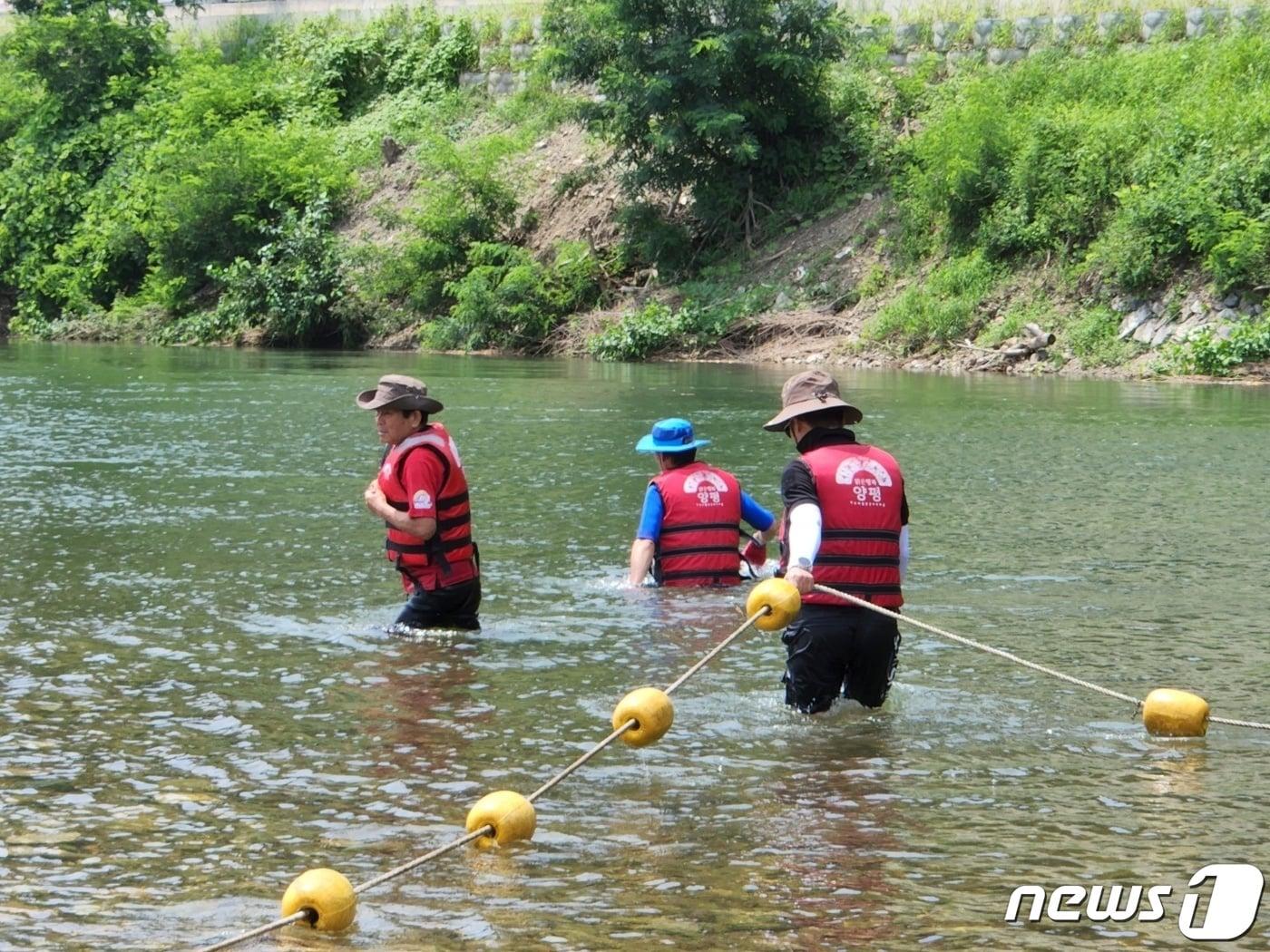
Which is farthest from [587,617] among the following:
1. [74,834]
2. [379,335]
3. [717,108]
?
[379,335]

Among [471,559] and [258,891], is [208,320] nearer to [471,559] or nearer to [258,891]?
[471,559]

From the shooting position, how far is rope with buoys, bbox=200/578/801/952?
567cm

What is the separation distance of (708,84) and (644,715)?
30639 millimetres

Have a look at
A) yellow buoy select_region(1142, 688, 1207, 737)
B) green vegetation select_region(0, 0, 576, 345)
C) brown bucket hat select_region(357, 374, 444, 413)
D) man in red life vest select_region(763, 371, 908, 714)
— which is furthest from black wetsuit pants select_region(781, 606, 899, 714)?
green vegetation select_region(0, 0, 576, 345)

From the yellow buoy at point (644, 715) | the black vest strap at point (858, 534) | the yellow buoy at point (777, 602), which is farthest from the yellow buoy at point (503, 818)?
the black vest strap at point (858, 534)

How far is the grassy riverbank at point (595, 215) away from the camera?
32281mm

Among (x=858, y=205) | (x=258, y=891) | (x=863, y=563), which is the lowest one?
(x=258, y=891)

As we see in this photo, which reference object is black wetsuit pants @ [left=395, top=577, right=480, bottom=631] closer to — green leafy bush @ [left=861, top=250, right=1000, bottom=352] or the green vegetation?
green leafy bush @ [left=861, top=250, right=1000, bottom=352]

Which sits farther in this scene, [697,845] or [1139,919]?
[697,845]

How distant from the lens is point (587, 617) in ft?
36.3

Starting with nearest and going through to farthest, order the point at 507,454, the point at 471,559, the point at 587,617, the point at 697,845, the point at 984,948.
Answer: the point at 984,948 → the point at 697,845 → the point at 471,559 → the point at 587,617 → the point at 507,454

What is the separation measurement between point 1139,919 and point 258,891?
2824 millimetres

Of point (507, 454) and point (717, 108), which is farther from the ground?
point (717, 108)

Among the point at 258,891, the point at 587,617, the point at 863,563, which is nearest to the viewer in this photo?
the point at 258,891
